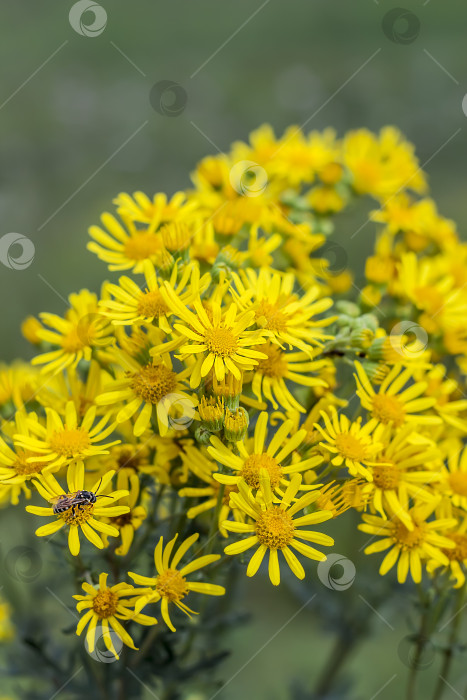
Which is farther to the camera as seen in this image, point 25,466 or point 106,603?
point 25,466

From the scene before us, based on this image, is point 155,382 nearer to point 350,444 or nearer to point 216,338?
point 216,338

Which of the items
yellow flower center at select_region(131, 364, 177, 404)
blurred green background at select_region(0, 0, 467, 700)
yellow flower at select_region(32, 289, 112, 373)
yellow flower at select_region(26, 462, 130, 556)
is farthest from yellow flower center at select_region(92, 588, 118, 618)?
blurred green background at select_region(0, 0, 467, 700)

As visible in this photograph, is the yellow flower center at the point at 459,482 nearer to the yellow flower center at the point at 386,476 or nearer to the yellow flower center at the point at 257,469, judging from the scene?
the yellow flower center at the point at 386,476

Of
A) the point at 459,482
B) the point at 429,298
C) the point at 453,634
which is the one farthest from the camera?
the point at 429,298

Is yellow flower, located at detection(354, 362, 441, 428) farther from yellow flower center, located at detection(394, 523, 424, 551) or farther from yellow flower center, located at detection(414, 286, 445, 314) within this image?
yellow flower center, located at detection(414, 286, 445, 314)

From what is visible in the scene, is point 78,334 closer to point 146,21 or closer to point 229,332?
point 229,332

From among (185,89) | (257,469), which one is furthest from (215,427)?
(185,89)

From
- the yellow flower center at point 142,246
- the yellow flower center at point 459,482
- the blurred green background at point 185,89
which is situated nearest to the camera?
the yellow flower center at point 459,482

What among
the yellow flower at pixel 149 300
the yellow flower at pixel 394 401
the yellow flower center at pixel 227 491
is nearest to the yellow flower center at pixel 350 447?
the yellow flower at pixel 394 401
